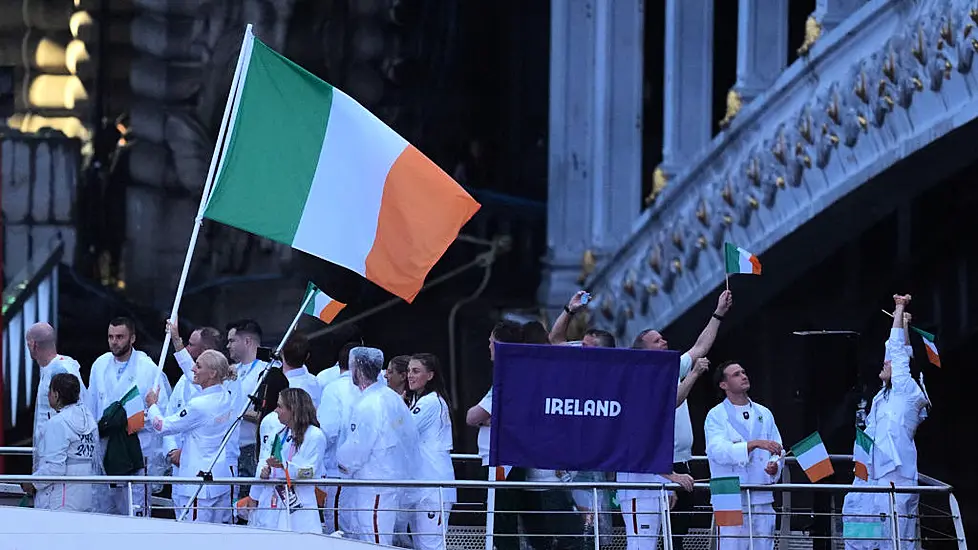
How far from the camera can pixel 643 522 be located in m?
9.37

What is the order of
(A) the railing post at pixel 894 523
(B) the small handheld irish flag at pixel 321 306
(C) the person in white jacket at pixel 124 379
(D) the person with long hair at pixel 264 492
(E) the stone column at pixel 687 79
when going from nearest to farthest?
1. (A) the railing post at pixel 894 523
2. (D) the person with long hair at pixel 264 492
3. (B) the small handheld irish flag at pixel 321 306
4. (C) the person in white jacket at pixel 124 379
5. (E) the stone column at pixel 687 79

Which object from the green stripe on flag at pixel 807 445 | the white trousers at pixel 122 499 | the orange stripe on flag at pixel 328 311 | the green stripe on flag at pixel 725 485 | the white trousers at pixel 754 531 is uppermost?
the orange stripe on flag at pixel 328 311

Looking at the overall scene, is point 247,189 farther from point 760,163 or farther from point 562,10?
point 562,10

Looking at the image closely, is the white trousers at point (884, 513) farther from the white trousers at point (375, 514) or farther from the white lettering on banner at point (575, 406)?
the white trousers at point (375, 514)

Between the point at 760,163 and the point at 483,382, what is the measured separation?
130 inches

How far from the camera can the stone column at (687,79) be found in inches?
613

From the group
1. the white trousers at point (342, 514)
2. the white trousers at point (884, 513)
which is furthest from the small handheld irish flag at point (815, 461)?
the white trousers at point (342, 514)

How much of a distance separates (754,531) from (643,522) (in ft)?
1.67

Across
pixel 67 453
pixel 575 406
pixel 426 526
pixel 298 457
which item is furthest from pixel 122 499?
pixel 575 406

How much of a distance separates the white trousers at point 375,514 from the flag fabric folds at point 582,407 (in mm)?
997

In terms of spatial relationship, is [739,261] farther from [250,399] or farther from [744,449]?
[250,399]

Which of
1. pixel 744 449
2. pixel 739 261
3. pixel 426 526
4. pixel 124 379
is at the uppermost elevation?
pixel 739 261

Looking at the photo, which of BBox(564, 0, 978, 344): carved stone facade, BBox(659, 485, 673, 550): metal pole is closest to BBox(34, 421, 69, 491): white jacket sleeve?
BBox(659, 485, 673, 550): metal pole

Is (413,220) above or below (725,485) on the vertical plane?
above
